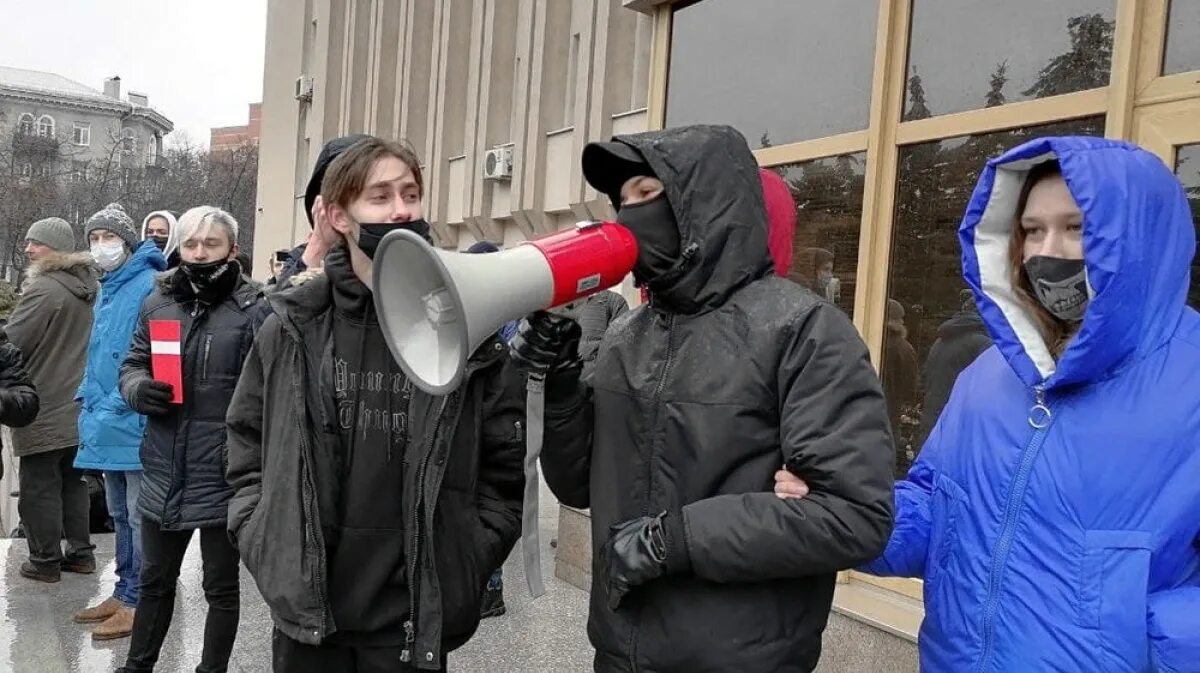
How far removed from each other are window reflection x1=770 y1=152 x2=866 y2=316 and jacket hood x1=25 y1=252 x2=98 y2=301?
3.92 meters

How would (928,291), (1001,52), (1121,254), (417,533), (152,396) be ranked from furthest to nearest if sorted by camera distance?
1. (928,291)
2. (1001,52)
3. (152,396)
4. (417,533)
5. (1121,254)

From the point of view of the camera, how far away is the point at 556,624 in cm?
498

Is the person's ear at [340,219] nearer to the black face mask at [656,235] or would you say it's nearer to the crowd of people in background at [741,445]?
the crowd of people in background at [741,445]

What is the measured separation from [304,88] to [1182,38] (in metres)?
15.0

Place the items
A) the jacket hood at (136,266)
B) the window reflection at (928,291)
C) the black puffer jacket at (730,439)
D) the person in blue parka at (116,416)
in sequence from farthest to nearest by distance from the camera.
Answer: the jacket hood at (136,266), the person in blue parka at (116,416), the window reflection at (928,291), the black puffer jacket at (730,439)

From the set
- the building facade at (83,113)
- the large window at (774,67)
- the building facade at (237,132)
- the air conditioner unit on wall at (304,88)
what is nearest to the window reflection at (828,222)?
the large window at (774,67)

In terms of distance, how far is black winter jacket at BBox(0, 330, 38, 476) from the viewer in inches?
162

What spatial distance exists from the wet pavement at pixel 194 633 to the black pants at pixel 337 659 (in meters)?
2.03

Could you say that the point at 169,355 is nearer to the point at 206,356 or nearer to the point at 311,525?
the point at 206,356

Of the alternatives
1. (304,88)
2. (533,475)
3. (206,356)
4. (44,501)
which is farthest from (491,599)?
(304,88)

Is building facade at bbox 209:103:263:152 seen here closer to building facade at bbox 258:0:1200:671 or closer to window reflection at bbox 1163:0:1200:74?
building facade at bbox 258:0:1200:671

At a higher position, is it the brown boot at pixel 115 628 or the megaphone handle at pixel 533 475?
the megaphone handle at pixel 533 475

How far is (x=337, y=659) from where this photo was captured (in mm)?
2400

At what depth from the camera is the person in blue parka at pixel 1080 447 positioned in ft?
5.28
